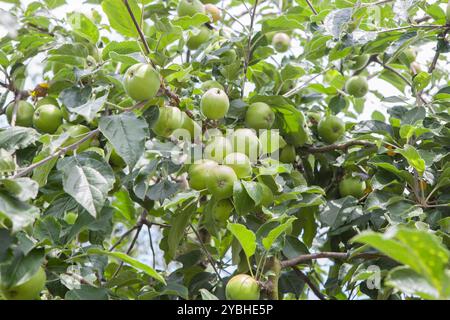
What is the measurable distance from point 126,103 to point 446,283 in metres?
1.20

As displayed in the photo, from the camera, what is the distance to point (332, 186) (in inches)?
88.1

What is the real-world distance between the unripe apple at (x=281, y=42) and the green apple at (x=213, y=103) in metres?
1.03

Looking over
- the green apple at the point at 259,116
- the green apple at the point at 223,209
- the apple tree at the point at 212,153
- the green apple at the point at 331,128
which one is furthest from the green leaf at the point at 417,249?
the green apple at the point at 331,128

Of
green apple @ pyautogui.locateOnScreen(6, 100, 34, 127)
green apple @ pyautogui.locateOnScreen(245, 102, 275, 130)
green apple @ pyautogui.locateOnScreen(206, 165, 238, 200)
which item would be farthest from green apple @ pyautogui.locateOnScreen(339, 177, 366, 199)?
green apple @ pyautogui.locateOnScreen(6, 100, 34, 127)

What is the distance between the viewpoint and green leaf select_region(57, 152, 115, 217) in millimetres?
1358

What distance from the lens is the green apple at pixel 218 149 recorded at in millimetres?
1748

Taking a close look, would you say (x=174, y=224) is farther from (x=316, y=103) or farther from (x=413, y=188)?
(x=316, y=103)

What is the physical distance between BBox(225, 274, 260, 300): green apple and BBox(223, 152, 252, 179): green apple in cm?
30

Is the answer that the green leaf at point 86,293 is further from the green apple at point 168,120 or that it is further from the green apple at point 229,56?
the green apple at point 229,56

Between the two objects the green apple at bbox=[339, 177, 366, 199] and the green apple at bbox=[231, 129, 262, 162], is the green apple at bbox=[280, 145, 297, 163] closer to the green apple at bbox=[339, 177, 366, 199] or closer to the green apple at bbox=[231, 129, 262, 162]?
the green apple at bbox=[339, 177, 366, 199]

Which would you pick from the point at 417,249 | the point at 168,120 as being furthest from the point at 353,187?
the point at 417,249

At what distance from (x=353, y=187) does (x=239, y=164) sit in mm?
590

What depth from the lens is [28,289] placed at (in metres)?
1.37
